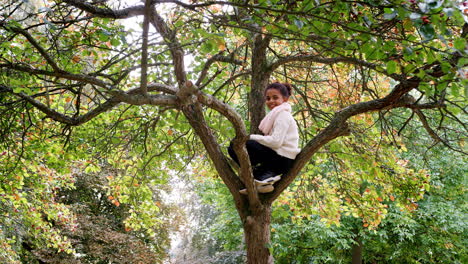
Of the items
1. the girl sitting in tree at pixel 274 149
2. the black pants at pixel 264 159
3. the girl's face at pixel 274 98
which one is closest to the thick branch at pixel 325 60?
the girl's face at pixel 274 98

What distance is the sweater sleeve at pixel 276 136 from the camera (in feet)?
11.4

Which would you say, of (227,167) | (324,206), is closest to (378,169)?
(324,206)

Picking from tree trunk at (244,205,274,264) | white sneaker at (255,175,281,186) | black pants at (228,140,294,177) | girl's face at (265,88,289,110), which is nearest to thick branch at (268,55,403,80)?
girl's face at (265,88,289,110)

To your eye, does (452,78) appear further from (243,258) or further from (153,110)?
(243,258)

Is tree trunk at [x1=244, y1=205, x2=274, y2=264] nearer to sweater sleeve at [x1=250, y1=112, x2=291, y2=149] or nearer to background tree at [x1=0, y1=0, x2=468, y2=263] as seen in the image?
background tree at [x1=0, y1=0, x2=468, y2=263]

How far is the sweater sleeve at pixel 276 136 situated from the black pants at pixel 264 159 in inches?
3.1

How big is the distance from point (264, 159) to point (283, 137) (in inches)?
11.9

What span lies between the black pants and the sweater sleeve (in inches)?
3.1

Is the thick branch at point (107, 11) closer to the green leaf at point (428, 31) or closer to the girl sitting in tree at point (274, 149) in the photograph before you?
the girl sitting in tree at point (274, 149)

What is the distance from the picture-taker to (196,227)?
67.3 ft

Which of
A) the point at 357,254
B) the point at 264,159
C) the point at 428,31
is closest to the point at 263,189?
the point at 264,159

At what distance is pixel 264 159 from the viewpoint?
12.0ft

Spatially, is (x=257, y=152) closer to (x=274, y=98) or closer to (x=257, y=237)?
A: (x=274, y=98)

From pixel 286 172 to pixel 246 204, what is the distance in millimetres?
486
